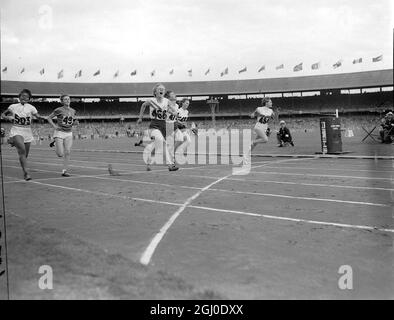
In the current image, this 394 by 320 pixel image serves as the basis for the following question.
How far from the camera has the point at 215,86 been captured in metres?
71.7

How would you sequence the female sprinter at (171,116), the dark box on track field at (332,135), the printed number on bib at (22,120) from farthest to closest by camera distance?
the dark box on track field at (332,135), the female sprinter at (171,116), the printed number on bib at (22,120)

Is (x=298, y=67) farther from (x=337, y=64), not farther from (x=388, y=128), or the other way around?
(x=388, y=128)

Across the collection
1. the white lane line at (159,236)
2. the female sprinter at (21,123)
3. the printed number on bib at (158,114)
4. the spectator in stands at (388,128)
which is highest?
the spectator in stands at (388,128)

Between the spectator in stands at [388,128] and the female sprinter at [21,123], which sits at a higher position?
the spectator in stands at [388,128]

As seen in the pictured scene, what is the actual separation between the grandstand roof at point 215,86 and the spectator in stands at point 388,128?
47.5 meters

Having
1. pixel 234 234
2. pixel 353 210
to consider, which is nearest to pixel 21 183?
pixel 234 234

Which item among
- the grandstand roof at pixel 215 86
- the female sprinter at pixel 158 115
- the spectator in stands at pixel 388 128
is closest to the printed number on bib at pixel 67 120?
the female sprinter at pixel 158 115

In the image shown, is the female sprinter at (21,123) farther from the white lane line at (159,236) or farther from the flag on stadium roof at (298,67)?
the flag on stadium roof at (298,67)

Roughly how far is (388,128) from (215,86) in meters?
53.4

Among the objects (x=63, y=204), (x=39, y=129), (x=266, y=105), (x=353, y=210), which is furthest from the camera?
(x=39, y=129)

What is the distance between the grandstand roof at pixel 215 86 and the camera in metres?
65.6

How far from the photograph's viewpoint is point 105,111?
72.2 m
